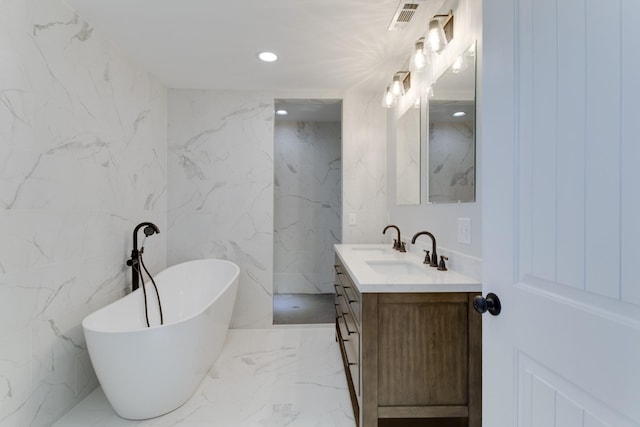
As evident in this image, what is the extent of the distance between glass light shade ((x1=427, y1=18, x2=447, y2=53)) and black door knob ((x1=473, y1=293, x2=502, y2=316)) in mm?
1424

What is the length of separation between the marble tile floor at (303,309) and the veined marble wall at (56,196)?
168 cm

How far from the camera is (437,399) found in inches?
56.0

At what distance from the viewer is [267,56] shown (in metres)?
2.55

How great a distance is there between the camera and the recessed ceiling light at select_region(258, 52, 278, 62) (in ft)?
8.23

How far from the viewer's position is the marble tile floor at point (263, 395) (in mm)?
1851

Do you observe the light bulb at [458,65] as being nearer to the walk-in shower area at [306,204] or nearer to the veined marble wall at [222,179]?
the veined marble wall at [222,179]

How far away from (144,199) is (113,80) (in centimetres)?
97

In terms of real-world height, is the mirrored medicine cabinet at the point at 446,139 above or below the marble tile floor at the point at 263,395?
above

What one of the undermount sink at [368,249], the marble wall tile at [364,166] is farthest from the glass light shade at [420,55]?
the undermount sink at [368,249]

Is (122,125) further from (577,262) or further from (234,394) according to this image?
(577,262)

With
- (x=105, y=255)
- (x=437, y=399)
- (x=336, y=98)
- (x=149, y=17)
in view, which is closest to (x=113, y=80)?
(x=149, y=17)

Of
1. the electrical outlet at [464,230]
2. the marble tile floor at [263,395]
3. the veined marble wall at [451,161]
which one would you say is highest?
the veined marble wall at [451,161]

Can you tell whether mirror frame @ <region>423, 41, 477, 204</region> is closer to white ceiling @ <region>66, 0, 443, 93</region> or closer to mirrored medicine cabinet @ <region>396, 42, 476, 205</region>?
mirrored medicine cabinet @ <region>396, 42, 476, 205</region>

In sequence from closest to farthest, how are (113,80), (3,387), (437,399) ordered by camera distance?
(437,399) → (3,387) → (113,80)
